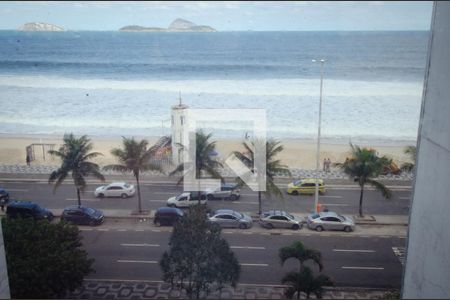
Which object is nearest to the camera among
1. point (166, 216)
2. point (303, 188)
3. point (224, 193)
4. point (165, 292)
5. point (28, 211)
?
point (165, 292)

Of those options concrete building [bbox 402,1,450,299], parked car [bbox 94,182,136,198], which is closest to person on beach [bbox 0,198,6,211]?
parked car [bbox 94,182,136,198]

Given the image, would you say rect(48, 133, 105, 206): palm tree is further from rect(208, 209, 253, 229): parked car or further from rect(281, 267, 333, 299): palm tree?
rect(281, 267, 333, 299): palm tree

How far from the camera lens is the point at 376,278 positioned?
916cm

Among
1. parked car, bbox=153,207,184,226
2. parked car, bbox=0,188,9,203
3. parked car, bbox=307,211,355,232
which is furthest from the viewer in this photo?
parked car, bbox=0,188,9,203

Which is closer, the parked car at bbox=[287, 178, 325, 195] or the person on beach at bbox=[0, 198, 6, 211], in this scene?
the person on beach at bbox=[0, 198, 6, 211]

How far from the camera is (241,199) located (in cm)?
1430

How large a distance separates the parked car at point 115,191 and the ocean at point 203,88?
1033 centimetres

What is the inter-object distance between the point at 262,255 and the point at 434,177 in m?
6.63

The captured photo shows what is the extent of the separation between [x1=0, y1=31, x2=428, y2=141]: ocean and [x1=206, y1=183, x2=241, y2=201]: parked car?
999 cm

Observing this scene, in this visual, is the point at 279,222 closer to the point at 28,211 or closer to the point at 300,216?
the point at 300,216

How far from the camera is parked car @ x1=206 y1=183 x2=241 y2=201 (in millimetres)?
14086

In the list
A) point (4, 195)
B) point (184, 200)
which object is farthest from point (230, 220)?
point (4, 195)

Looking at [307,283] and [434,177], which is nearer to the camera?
[434,177]

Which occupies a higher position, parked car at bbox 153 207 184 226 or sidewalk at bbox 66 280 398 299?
parked car at bbox 153 207 184 226
